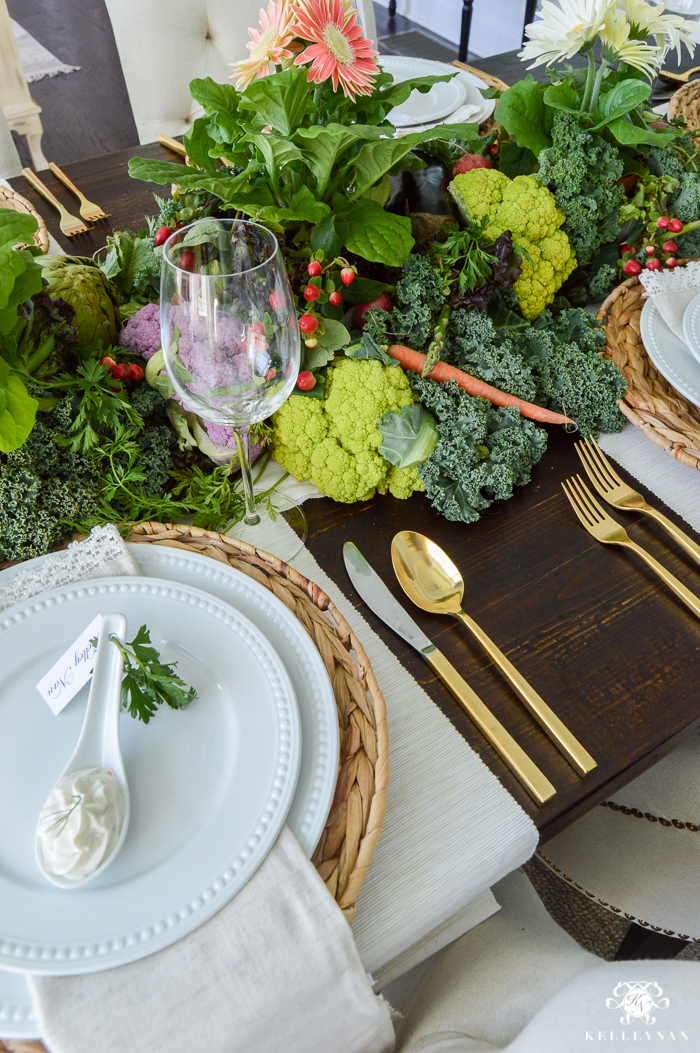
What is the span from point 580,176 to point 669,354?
265mm

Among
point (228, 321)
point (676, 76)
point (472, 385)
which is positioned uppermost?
point (228, 321)

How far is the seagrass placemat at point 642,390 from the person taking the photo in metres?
0.82

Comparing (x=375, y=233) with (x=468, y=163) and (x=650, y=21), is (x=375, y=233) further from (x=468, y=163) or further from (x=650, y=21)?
(x=650, y=21)

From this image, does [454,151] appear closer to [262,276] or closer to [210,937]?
[262,276]

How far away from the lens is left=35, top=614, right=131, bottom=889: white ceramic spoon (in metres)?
0.49

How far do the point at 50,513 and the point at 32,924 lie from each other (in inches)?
15.0

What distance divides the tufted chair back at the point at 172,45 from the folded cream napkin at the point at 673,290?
1415 millimetres

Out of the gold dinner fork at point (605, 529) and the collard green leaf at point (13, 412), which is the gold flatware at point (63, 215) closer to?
the collard green leaf at point (13, 412)

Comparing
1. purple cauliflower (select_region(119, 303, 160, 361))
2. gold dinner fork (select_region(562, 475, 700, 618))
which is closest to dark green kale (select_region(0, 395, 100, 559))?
purple cauliflower (select_region(119, 303, 160, 361))

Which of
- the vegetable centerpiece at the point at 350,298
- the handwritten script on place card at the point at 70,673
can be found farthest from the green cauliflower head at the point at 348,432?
the handwritten script on place card at the point at 70,673

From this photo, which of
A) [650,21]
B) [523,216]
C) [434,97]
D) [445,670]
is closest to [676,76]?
[434,97]

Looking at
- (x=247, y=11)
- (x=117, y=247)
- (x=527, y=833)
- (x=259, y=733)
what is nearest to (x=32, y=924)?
(x=259, y=733)

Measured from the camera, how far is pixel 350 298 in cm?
85

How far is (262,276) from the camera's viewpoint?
556mm
